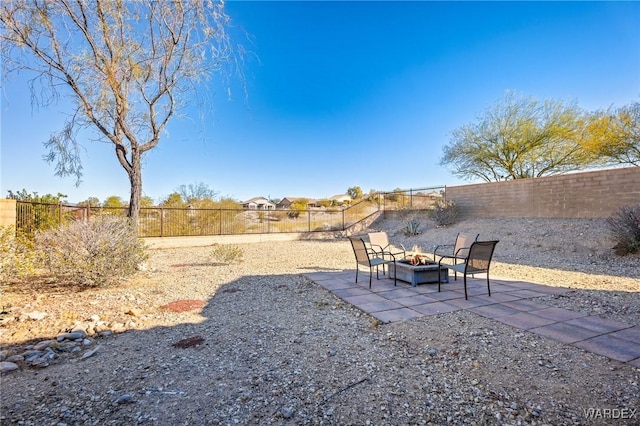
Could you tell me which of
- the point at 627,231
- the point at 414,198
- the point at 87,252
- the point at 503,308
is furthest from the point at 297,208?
the point at 503,308

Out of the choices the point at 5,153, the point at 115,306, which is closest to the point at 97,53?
the point at 5,153

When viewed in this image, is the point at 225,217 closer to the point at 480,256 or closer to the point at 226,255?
the point at 226,255

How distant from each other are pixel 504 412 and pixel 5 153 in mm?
9360

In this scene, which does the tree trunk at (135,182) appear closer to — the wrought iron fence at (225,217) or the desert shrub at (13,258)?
the wrought iron fence at (225,217)

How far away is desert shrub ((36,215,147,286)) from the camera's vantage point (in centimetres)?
Result: 489

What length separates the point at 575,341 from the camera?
9.37 ft

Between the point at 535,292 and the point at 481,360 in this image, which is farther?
the point at 535,292

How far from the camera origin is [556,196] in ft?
37.6

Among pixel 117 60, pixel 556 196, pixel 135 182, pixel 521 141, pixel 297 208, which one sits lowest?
pixel 556 196

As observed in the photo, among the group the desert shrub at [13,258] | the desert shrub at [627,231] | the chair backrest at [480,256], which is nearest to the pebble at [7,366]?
the desert shrub at [13,258]

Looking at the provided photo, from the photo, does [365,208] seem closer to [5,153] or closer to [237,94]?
[237,94]

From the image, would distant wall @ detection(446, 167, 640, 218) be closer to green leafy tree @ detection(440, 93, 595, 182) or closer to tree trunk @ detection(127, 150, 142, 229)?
green leafy tree @ detection(440, 93, 595, 182)

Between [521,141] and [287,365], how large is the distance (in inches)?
681

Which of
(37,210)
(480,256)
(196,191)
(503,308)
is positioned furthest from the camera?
(196,191)
